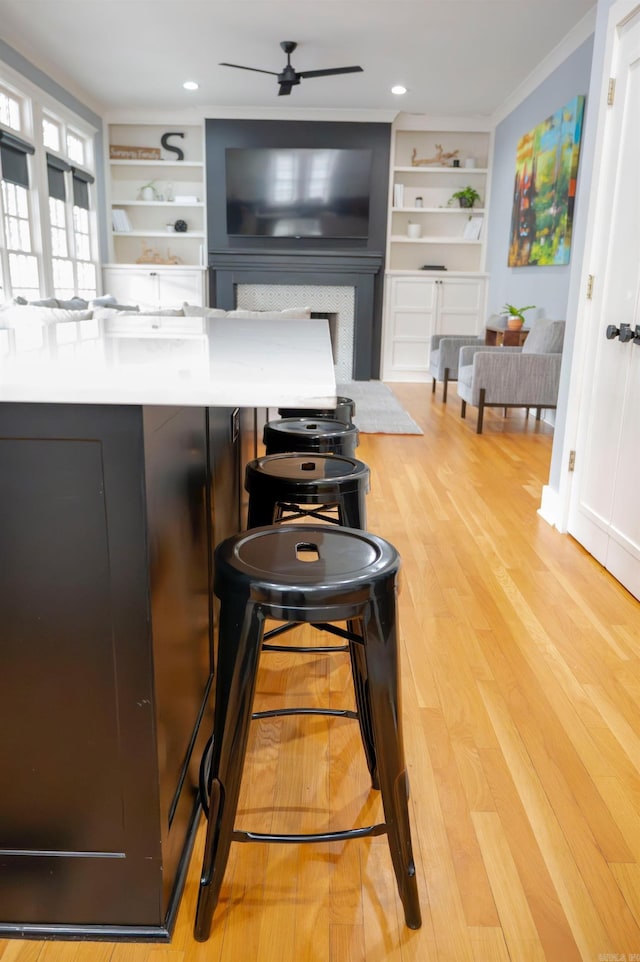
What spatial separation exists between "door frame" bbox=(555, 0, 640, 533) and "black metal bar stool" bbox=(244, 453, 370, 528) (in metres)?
1.63

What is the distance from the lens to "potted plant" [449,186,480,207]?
7875 millimetres

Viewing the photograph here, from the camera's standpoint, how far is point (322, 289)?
26.6ft

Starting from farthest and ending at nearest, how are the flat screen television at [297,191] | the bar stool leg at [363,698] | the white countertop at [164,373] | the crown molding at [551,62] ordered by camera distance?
the flat screen television at [297,191]
the crown molding at [551,62]
the bar stool leg at [363,698]
the white countertop at [164,373]

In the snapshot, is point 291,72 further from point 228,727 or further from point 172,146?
point 228,727

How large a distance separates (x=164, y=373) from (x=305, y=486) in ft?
2.37

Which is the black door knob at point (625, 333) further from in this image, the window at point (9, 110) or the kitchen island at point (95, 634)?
the window at point (9, 110)

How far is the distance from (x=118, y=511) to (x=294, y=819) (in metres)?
0.79

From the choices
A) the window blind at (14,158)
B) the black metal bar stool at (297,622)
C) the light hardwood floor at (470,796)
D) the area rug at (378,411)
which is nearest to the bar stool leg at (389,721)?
the black metal bar stool at (297,622)

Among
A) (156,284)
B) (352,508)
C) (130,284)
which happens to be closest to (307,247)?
(156,284)

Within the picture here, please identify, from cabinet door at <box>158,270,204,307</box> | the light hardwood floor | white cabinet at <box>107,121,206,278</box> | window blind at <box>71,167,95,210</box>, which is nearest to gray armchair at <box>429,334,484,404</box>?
cabinet door at <box>158,270,204,307</box>

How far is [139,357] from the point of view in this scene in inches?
43.9

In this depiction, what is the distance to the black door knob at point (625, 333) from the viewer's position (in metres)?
2.59

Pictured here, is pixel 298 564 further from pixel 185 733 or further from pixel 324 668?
pixel 324 668

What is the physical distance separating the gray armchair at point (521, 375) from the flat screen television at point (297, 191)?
3.29m
